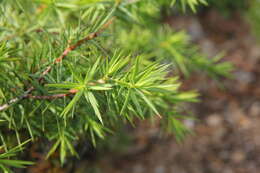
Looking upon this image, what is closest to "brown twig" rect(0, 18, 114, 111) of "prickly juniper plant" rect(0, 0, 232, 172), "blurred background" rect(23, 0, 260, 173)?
"prickly juniper plant" rect(0, 0, 232, 172)

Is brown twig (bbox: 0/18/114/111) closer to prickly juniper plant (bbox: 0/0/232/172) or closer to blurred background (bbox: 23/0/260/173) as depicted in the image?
prickly juniper plant (bbox: 0/0/232/172)

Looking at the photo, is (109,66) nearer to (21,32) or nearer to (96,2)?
(96,2)

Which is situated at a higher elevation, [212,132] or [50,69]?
[50,69]

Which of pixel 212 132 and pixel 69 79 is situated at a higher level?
pixel 69 79

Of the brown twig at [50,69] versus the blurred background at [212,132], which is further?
the blurred background at [212,132]

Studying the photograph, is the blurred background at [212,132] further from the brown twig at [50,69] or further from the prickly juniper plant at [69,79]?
the brown twig at [50,69]

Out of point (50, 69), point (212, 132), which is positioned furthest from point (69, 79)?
point (212, 132)

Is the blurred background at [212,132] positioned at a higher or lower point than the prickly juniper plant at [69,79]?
lower

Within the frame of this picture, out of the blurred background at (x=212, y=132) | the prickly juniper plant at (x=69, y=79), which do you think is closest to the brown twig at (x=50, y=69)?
the prickly juniper plant at (x=69, y=79)

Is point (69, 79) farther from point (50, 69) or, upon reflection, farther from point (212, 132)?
point (212, 132)

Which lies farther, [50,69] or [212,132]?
[212,132]
